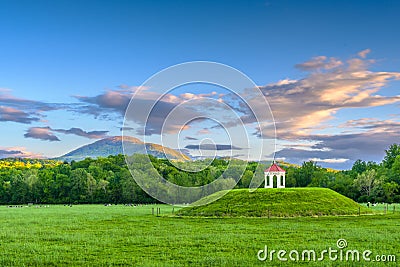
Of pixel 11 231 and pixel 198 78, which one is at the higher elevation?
pixel 198 78

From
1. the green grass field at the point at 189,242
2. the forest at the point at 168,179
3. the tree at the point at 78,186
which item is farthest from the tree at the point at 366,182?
the tree at the point at 78,186

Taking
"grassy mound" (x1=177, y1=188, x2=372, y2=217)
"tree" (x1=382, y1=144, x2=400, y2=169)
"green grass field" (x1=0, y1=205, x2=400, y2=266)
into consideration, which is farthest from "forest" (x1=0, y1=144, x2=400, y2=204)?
"green grass field" (x1=0, y1=205, x2=400, y2=266)

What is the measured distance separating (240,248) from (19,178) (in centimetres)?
14999

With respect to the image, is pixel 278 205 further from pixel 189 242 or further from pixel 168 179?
pixel 168 179

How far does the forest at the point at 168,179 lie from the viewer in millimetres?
133750

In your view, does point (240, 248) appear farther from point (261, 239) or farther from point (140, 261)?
point (140, 261)

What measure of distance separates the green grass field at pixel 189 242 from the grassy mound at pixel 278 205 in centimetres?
739

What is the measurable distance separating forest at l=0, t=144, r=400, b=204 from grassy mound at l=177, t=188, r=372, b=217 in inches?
2246

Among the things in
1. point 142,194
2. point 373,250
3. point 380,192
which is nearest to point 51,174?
point 142,194

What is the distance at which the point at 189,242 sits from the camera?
130 ft

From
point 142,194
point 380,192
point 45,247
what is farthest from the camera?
point 142,194

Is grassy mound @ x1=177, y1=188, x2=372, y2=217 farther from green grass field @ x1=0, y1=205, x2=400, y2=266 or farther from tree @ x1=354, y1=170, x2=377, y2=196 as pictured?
tree @ x1=354, y1=170, x2=377, y2=196

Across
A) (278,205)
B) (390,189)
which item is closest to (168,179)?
(390,189)

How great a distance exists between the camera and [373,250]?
114 feet
